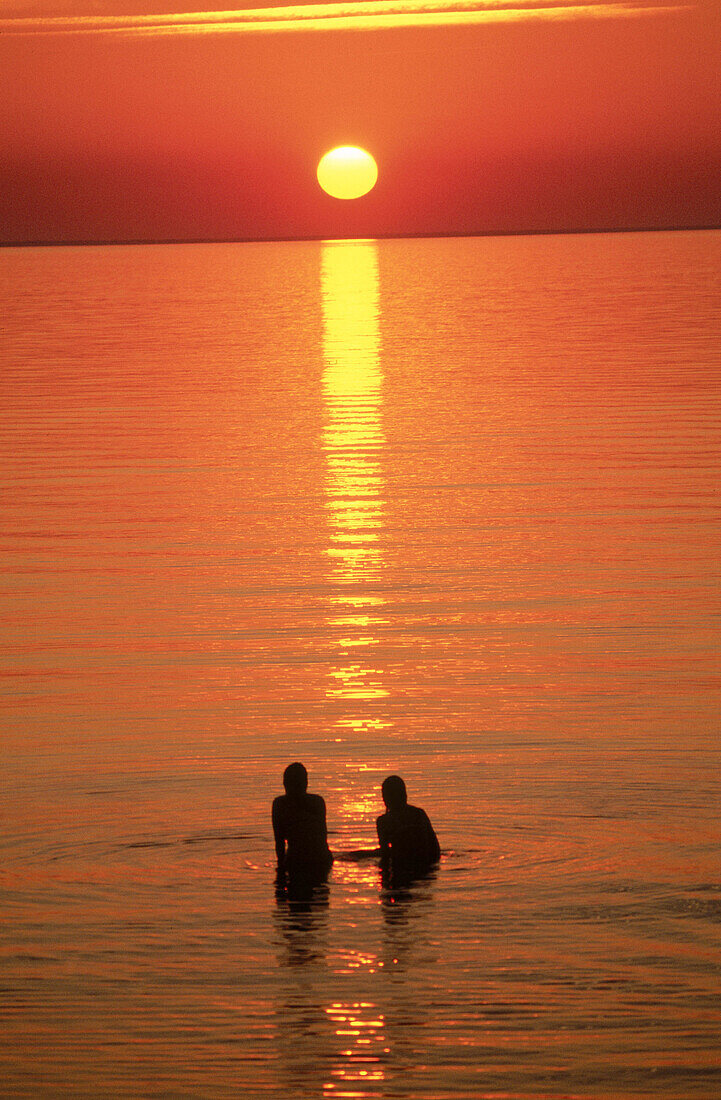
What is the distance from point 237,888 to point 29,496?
18042 millimetres

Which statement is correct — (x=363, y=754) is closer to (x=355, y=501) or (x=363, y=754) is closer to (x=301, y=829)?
(x=301, y=829)

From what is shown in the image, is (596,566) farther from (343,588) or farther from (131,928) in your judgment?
(131,928)

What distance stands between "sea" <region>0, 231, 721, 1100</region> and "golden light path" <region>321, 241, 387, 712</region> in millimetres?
107

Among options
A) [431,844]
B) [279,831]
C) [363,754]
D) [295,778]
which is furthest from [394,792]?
[363,754]

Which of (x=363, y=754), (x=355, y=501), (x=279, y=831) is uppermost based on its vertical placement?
(x=355, y=501)

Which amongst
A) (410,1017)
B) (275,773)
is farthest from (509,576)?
(410,1017)

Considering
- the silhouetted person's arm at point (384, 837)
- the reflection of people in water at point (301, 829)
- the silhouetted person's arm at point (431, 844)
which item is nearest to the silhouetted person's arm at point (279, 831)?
the reflection of people in water at point (301, 829)

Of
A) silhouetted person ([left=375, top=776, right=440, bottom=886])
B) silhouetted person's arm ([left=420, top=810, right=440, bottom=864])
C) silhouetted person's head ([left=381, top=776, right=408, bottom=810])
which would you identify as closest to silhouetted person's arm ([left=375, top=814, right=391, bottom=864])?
silhouetted person ([left=375, top=776, right=440, bottom=886])

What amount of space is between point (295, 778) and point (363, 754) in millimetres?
3204

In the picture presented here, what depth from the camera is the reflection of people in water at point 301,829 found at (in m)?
12.7

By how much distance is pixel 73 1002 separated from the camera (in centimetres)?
1123

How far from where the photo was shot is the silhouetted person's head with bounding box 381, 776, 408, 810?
1245 centimetres

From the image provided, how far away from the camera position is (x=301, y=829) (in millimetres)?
12680

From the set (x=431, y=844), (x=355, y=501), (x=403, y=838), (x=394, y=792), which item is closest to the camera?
(x=394, y=792)
